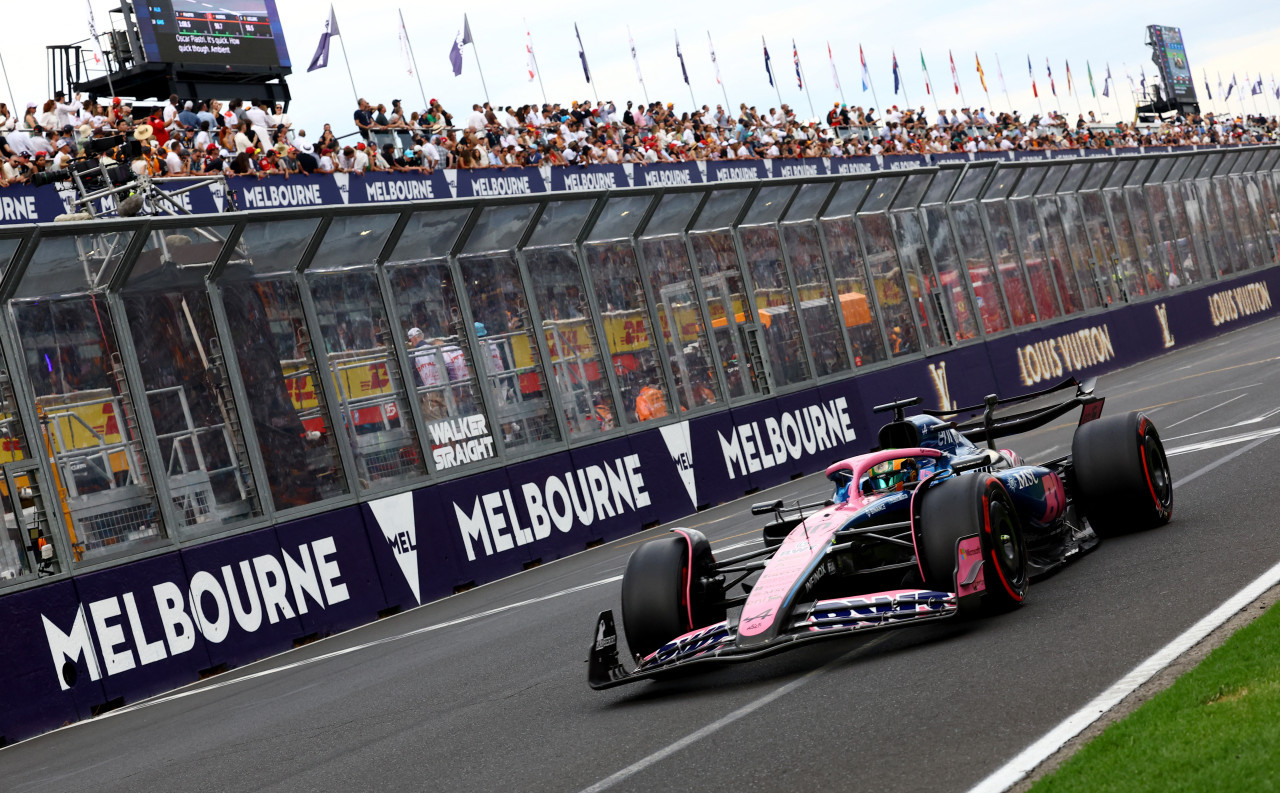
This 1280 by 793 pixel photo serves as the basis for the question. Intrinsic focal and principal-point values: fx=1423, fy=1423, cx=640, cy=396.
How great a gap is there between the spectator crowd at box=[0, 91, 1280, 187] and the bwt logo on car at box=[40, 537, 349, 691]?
653cm

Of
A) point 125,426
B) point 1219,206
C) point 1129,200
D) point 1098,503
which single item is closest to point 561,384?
point 125,426

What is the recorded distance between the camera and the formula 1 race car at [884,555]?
23.4 feet

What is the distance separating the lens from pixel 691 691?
25.1 ft

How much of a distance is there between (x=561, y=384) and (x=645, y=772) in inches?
566

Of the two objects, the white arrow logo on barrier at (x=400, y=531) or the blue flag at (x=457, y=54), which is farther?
the blue flag at (x=457, y=54)

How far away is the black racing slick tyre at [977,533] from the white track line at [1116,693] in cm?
115

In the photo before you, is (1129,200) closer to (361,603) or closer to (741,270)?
(741,270)

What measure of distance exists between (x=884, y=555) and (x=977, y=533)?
82 cm

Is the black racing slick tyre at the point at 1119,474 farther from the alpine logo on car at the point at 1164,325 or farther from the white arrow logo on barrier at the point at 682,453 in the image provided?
the alpine logo on car at the point at 1164,325

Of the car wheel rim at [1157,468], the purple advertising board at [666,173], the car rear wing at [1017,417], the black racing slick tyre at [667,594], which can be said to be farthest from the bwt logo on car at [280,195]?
the car wheel rim at [1157,468]

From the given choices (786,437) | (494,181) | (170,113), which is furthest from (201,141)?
(786,437)

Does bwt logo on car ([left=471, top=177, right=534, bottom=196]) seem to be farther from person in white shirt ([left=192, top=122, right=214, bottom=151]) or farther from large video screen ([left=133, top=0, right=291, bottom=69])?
large video screen ([left=133, top=0, right=291, bottom=69])

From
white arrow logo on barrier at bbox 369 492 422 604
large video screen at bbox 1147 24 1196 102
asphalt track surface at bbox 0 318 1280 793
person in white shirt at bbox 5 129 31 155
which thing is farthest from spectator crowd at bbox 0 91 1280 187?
large video screen at bbox 1147 24 1196 102

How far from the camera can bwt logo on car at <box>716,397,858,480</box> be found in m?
22.4
